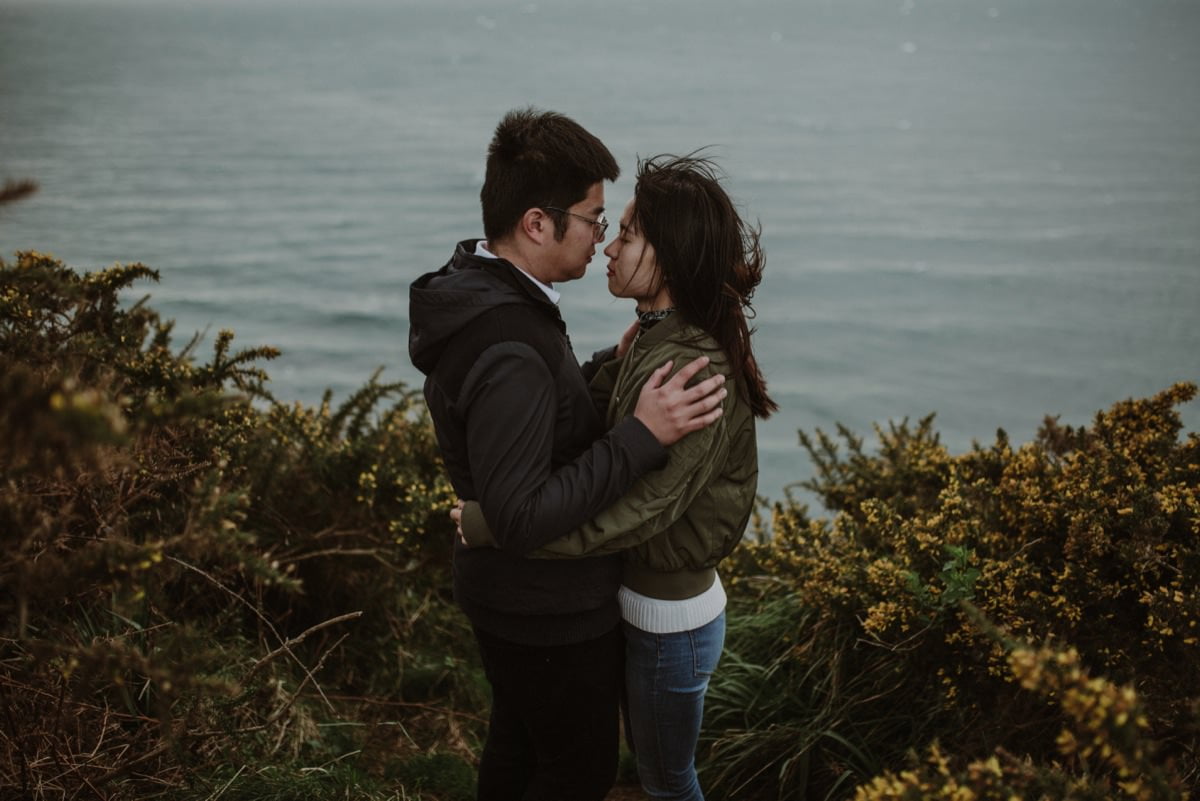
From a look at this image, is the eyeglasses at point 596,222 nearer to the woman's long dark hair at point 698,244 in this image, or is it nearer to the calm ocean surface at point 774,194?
the woman's long dark hair at point 698,244

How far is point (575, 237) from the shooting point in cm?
258

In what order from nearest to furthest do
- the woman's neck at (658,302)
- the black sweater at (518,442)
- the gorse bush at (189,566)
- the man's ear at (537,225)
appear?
1. the gorse bush at (189,566)
2. the black sweater at (518,442)
3. the man's ear at (537,225)
4. the woman's neck at (658,302)

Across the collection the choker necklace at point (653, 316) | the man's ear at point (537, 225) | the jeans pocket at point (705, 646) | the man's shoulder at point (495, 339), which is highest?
the man's ear at point (537, 225)

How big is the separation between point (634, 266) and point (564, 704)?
1131 mm

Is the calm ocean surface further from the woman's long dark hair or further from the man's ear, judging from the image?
the man's ear

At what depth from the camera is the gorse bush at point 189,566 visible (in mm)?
2016

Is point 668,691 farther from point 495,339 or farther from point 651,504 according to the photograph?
point 495,339

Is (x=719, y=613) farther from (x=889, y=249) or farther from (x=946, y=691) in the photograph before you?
(x=889, y=249)

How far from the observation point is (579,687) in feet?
8.73

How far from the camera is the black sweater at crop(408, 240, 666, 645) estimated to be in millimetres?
2309

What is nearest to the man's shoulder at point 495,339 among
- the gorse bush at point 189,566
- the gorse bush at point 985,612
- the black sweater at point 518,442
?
the black sweater at point 518,442

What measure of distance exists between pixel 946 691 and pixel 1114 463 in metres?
0.90

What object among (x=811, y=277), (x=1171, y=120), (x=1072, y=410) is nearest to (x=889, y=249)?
(x=811, y=277)

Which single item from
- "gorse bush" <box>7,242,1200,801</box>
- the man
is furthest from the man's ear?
"gorse bush" <box>7,242,1200,801</box>
